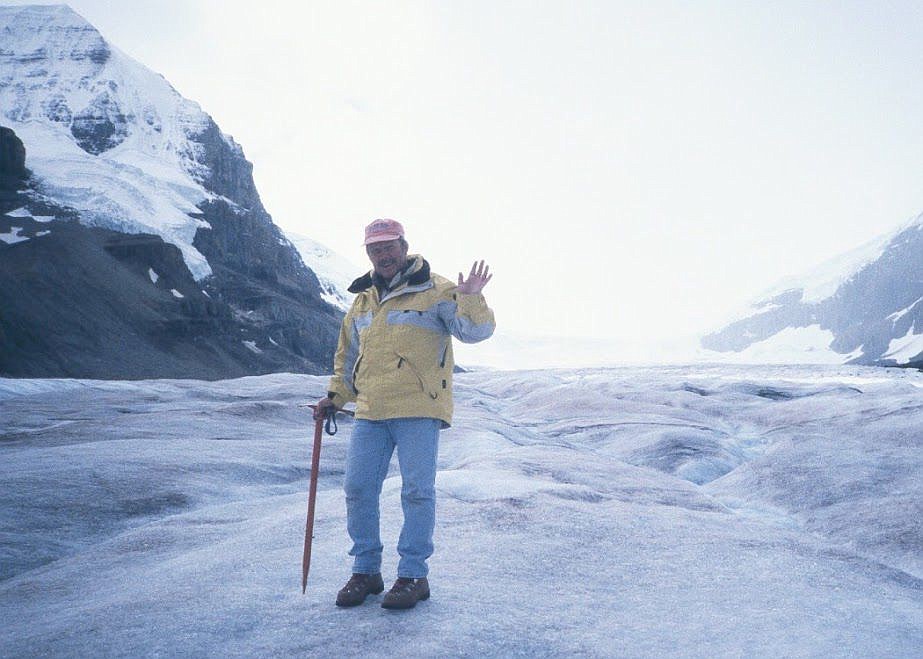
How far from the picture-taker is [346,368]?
199 inches

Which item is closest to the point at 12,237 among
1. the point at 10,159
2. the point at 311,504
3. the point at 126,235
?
the point at 126,235

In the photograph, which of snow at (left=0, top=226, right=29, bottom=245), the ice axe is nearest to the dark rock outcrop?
snow at (left=0, top=226, right=29, bottom=245)

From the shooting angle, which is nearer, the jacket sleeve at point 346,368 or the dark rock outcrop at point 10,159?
the jacket sleeve at point 346,368

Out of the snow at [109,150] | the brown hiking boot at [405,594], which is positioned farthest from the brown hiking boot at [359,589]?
the snow at [109,150]

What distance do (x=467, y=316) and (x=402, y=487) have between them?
122cm

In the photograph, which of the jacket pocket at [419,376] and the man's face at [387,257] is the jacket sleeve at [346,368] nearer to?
the man's face at [387,257]

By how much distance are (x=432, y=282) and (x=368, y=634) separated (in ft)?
7.65

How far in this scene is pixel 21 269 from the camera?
70062mm

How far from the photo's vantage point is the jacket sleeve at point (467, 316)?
449cm

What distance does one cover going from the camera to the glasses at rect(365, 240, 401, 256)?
4.68m

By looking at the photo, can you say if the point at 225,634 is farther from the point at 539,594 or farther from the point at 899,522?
the point at 899,522

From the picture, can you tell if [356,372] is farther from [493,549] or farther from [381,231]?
[493,549]

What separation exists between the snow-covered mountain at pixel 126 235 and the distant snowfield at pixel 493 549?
56.3 meters

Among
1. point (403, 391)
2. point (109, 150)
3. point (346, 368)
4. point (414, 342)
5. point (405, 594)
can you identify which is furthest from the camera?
point (109, 150)
